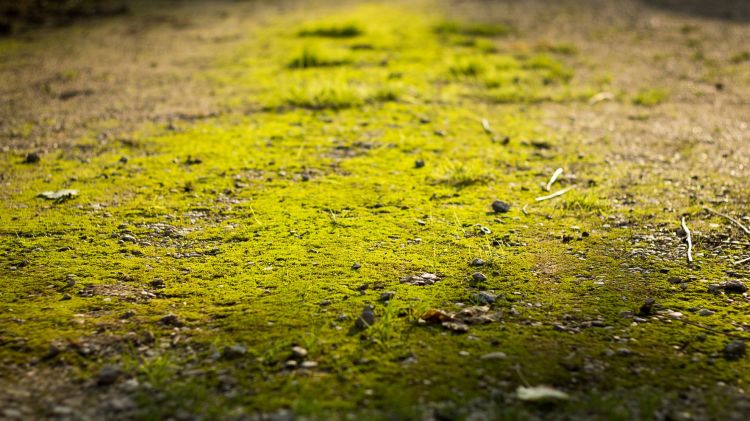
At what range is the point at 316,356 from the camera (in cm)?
259

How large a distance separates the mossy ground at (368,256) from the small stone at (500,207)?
7 cm

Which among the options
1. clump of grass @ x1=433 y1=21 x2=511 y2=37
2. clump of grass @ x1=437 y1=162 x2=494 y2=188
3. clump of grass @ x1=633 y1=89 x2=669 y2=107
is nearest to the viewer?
clump of grass @ x1=437 y1=162 x2=494 y2=188

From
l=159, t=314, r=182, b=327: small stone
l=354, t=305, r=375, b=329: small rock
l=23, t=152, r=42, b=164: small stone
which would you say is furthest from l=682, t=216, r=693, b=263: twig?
l=23, t=152, r=42, b=164: small stone

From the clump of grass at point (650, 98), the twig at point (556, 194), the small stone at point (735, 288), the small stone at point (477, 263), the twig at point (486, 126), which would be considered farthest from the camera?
the clump of grass at point (650, 98)

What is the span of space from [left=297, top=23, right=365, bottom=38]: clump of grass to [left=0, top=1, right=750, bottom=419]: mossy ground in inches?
109

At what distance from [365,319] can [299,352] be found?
1.08ft

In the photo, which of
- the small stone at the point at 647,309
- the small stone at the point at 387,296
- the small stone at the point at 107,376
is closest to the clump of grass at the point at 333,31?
the small stone at the point at 387,296

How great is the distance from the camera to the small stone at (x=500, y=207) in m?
4.02

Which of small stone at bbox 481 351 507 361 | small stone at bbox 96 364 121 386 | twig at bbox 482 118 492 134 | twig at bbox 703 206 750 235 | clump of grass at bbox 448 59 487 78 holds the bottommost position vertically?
small stone at bbox 96 364 121 386

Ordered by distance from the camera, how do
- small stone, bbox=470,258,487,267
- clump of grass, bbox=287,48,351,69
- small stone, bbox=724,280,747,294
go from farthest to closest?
clump of grass, bbox=287,48,351,69
small stone, bbox=470,258,487,267
small stone, bbox=724,280,747,294

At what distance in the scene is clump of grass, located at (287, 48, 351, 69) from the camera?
7453 millimetres

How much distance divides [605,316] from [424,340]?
0.77m

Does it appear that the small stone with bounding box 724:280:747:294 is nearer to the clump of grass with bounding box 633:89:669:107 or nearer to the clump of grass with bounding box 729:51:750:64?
the clump of grass with bounding box 633:89:669:107

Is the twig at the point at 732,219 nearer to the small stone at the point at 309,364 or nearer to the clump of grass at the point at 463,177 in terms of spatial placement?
the clump of grass at the point at 463,177
